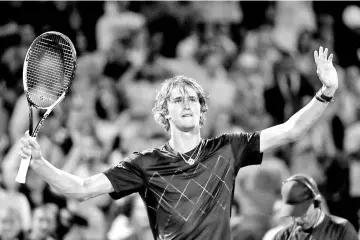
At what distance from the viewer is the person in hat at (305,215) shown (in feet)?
14.6

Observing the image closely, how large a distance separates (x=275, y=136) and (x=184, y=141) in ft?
1.64

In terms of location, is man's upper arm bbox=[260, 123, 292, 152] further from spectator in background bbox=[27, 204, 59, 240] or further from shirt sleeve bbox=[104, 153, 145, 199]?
spectator in background bbox=[27, 204, 59, 240]

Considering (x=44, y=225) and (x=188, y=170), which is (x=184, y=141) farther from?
(x=44, y=225)

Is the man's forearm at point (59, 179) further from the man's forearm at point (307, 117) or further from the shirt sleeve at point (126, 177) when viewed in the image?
the man's forearm at point (307, 117)

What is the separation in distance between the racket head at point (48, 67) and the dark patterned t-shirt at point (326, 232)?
1.85 m

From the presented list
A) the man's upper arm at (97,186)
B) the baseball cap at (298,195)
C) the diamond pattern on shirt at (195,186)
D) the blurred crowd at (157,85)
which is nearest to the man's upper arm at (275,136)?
the diamond pattern on shirt at (195,186)

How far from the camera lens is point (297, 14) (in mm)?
9367

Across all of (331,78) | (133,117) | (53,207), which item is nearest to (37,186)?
(53,207)

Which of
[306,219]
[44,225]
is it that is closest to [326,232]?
[306,219]

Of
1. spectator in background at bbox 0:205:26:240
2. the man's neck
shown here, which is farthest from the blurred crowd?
the man's neck

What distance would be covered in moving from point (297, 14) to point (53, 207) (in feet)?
15.5

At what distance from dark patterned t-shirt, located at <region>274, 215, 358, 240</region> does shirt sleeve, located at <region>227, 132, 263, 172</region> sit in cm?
117

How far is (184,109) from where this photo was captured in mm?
3549

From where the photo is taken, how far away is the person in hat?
14.6 ft
